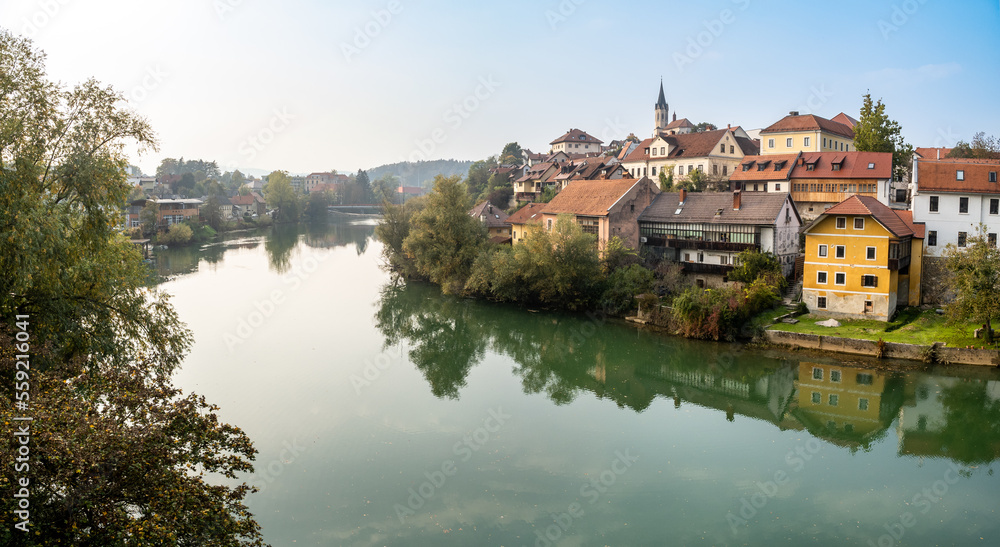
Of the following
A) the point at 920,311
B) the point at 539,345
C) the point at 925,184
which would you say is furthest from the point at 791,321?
the point at 539,345

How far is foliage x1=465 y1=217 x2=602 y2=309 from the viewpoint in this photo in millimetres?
29938

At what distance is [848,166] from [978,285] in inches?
607

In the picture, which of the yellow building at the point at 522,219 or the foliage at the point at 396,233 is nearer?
the yellow building at the point at 522,219

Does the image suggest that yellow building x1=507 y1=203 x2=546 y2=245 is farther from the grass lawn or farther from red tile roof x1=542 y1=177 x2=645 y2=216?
the grass lawn

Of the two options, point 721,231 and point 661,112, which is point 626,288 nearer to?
point 721,231

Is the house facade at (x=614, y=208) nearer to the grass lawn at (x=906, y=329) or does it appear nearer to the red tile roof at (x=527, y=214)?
the red tile roof at (x=527, y=214)

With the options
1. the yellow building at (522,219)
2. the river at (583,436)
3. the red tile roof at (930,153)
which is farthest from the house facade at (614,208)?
the red tile roof at (930,153)

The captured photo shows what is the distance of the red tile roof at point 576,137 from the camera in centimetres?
7950

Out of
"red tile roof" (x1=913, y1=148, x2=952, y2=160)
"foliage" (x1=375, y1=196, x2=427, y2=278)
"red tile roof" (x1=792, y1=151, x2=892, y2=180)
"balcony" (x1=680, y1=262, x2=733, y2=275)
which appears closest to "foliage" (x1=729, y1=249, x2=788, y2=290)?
"balcony" (x1=680, y1=262, x2=733, y2=275)

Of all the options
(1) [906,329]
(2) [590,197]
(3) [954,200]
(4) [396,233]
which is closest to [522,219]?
(2) [590,197]

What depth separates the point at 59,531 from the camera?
6.84 metres

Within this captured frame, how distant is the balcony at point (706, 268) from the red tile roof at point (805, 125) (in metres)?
16.9

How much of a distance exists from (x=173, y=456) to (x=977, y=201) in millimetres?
27281

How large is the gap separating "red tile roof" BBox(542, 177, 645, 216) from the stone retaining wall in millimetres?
11908
